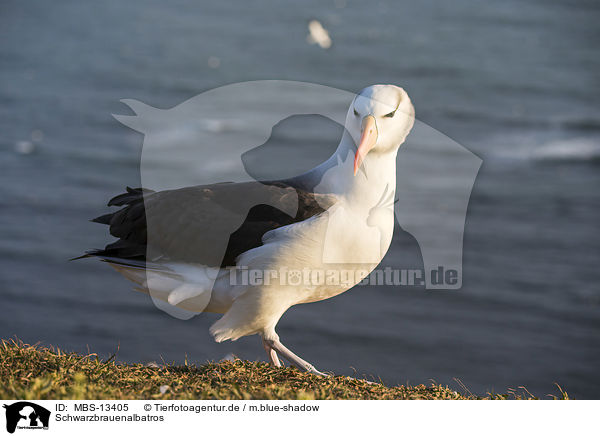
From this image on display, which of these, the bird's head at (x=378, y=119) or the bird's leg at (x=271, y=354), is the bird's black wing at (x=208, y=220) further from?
the bird's leg at (x=271, y=354)

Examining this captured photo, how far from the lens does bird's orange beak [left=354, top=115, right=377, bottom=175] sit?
14.0 feet

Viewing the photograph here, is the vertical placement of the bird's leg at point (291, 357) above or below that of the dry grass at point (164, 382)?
above

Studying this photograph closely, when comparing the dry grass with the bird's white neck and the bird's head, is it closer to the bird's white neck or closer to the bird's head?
the bird's white neck

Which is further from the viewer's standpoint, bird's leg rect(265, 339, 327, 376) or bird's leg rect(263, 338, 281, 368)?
bird's leg rect(263, 338, 281, 368)

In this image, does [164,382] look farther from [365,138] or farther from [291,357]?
[365,138]

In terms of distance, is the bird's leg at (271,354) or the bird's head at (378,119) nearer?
the bird's head at (378,119)
